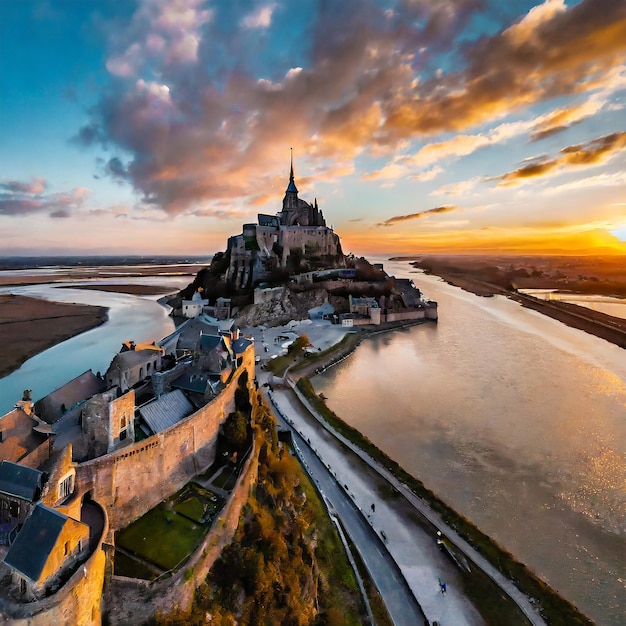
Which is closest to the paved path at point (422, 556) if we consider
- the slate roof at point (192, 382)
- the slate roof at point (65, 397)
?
the slate roof at point (192, 382)

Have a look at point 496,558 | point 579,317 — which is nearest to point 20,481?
point 496,558

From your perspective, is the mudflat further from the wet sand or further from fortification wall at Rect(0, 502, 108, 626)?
fortification wall at Rect(0, 502, 108, 626)

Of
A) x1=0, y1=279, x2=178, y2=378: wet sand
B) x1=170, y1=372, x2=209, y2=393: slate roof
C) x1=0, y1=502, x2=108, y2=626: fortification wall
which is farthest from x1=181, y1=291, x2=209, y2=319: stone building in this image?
x1=0, y1=502, x2=108, y2=626: fortification wall

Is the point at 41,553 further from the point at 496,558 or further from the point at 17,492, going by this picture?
the point at 496,558

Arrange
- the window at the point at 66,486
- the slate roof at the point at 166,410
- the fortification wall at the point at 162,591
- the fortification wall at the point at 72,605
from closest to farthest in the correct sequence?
the fortification wall at the point at 72,605
the fortification wall at the point at 162,591
the window at the point at 66,486
the slate roof at the point at 166,410

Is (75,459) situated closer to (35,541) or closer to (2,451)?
(2,451)

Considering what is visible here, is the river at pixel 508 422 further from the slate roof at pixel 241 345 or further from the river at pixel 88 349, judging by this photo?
the slate roof at pixel 241 345

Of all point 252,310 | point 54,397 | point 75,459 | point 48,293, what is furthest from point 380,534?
point 48,293

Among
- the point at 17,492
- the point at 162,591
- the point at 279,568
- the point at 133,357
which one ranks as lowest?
the point at 279,568
